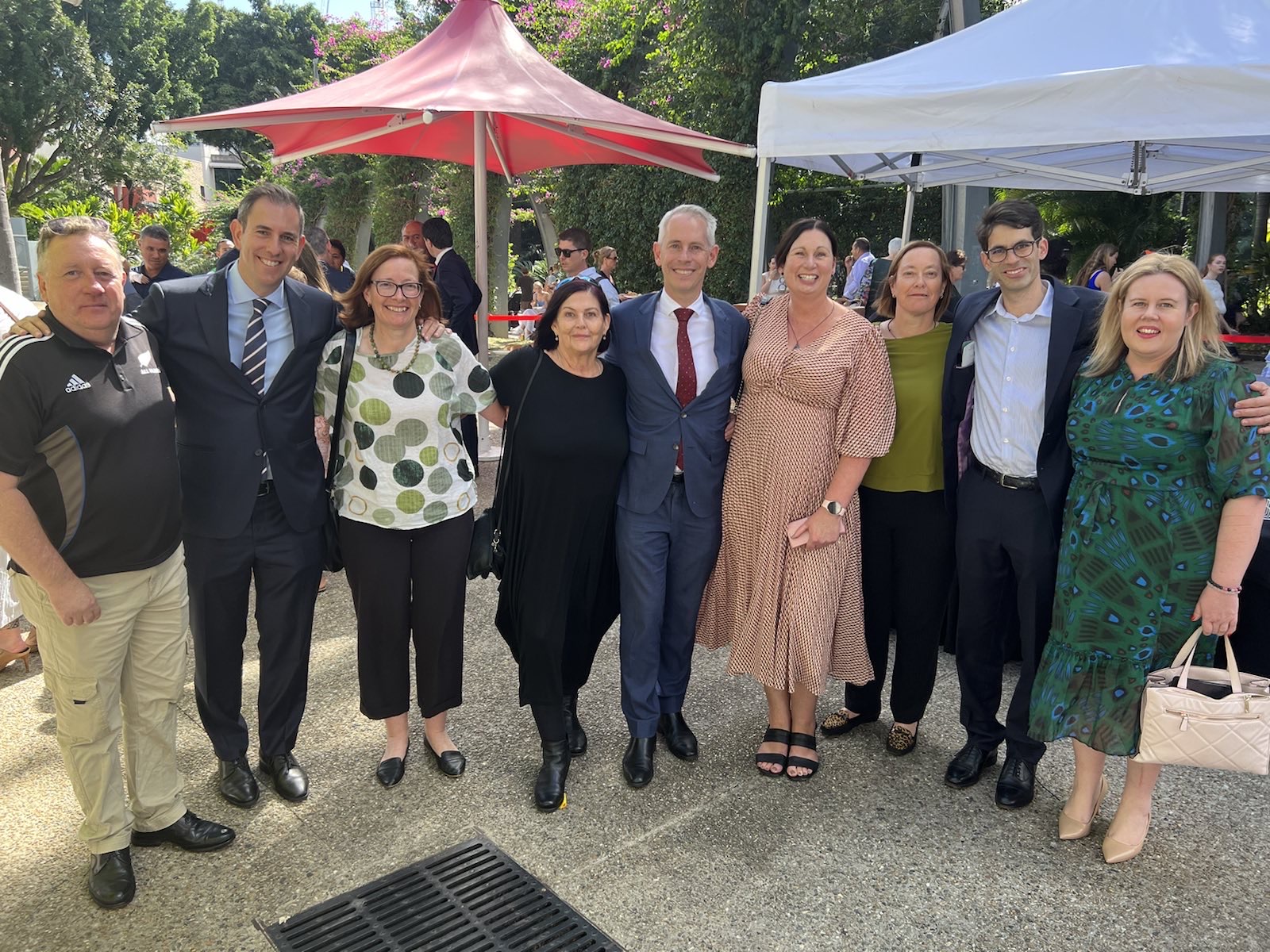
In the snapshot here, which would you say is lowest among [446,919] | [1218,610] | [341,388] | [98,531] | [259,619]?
[446,919]

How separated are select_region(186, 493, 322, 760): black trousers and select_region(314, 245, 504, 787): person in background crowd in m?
0.18

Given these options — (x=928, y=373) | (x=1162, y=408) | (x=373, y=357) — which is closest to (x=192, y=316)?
(x=373, y=357)

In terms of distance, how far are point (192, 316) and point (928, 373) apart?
2468 mm

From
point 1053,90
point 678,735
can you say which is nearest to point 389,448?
point 678,735

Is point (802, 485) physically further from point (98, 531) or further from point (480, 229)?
point (480, 229)

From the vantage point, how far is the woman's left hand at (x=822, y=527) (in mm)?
3072

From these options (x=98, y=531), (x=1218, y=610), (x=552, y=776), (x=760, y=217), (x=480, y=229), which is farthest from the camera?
(x=480, y=229)

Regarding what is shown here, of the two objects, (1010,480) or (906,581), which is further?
(906,581)

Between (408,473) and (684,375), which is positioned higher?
(684,375)

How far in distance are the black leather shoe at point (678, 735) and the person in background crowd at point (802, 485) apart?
0.27m

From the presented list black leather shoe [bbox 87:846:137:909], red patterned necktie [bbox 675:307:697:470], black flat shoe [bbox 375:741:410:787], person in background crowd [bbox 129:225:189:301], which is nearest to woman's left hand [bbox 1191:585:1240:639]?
red patterned necktie [bbox 675:307:697:470]

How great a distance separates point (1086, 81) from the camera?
3418mm

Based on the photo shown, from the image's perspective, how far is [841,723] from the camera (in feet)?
12.0

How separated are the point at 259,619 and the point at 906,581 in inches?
91.2
